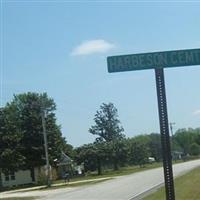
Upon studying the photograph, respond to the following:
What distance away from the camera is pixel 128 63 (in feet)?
24.0

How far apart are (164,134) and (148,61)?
0.91 meters

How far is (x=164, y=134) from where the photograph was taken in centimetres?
727

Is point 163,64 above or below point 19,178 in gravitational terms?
below

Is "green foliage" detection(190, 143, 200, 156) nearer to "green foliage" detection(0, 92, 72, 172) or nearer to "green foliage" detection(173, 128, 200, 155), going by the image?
"green foliage" detection(173, 128, 200, 155)

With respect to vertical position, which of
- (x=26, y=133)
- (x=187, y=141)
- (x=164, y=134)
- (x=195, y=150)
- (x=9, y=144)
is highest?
(x=187, y=141)

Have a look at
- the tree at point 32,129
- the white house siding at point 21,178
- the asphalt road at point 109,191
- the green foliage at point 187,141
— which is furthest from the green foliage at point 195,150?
the asphalt road at point 109,191

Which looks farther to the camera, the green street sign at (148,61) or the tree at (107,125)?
the tree at (107,125)

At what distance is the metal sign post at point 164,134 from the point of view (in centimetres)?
722

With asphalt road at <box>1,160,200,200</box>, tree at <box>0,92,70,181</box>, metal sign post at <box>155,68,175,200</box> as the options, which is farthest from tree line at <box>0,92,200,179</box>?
metal sign post at <box>155,68,175,200</box>

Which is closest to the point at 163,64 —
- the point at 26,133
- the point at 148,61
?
the point at 148,61

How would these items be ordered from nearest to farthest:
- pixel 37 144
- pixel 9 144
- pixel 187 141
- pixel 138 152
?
pixel 9 144 < pixel 37 144 < pixel 138 152 < pixel 187 141

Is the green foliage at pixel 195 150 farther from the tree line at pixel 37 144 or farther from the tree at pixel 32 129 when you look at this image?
the tree at pixel 32 129

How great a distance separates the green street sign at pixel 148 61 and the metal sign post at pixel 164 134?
0.16 meters

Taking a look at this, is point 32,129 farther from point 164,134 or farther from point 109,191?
point 164,134
